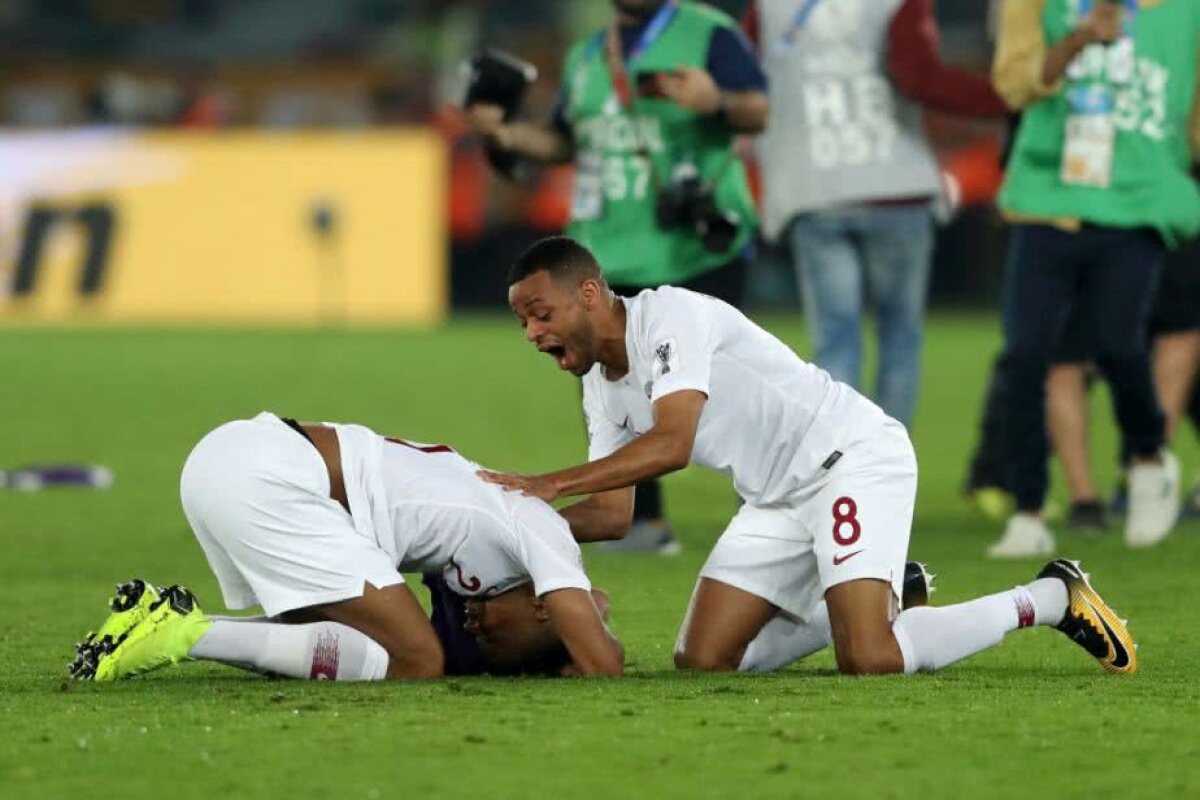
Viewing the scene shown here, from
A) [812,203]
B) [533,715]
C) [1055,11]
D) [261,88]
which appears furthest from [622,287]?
[261,88]

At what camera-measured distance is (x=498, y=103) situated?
9641 millimetres

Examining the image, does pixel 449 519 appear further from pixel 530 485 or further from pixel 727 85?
pixel 727 85

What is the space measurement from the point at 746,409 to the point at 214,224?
17.6m

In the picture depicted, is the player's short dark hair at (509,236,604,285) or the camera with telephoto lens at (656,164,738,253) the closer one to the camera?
the player's short dark hair at (509,236,604,285)

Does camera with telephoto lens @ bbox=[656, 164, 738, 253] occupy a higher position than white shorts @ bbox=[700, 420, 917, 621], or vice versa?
camera with telephoto lens @ bbox=[656, 164, 738, 253]

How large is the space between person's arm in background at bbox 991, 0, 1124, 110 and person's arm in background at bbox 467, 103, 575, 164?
1.58 metres

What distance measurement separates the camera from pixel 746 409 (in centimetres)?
658

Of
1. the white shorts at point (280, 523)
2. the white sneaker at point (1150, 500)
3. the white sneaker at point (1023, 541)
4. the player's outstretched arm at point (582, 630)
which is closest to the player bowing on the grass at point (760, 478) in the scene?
the player's outstretched arm at point (582, 630)

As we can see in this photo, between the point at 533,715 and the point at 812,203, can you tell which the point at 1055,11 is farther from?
the point at 533,715

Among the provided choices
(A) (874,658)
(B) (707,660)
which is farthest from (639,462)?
(A) (874,658)

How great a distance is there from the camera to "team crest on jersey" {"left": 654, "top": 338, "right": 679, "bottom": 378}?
6.30m

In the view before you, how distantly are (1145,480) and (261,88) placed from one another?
781 inches

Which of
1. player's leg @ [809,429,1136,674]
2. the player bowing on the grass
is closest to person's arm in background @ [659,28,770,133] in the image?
the player bowing on the grass

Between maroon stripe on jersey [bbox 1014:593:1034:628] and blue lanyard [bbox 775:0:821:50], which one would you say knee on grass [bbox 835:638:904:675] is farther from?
blue lanyard [bbox 775:0:821:50]
